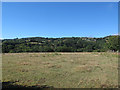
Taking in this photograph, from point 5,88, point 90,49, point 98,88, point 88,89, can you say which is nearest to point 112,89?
point 98,88

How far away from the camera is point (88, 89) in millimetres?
4160

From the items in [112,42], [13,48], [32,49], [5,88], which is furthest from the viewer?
[32,49]

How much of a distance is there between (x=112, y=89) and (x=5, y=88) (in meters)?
3.87

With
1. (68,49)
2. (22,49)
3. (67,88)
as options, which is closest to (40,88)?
(67,88)

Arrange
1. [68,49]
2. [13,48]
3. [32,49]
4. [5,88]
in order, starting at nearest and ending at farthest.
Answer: [5,88] → [13,48] → [32,49] → [68,49]

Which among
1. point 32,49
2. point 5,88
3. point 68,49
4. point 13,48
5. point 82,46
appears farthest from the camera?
point 82,46

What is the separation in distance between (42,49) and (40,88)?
42.3 m

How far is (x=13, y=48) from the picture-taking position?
42.5 m

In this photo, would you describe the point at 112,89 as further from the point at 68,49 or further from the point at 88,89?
the point at 68,49

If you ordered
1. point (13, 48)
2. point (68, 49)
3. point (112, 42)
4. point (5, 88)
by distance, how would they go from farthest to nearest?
point (68, 49) → point (13, 48) → point (112, 42) → point (5, 88)

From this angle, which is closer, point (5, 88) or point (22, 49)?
point (5, 88)

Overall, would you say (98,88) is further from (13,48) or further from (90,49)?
(90,49)

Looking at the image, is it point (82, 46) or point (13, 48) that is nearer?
point (13, 48)

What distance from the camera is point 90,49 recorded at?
162 ft
